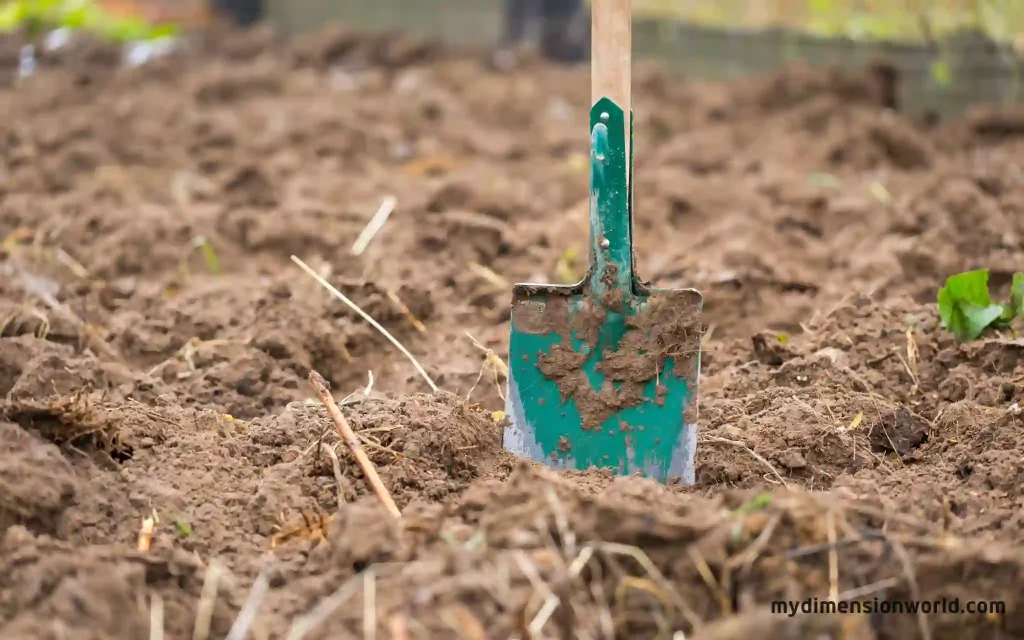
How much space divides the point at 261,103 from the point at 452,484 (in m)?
3.61

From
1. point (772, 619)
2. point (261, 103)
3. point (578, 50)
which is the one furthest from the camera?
point (578, 50)

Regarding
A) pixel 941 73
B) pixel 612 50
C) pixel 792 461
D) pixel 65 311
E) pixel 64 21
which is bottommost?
pixel 792 461

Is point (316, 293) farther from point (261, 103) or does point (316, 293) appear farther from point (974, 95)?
point (974, 95)

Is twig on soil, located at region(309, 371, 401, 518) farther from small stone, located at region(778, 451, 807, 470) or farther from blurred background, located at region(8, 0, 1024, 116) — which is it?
blurred background, located at region(8, 0, 1024, 116)

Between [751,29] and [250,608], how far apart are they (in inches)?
179

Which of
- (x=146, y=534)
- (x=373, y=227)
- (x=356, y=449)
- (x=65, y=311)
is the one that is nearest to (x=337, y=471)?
(x=356, y=449)

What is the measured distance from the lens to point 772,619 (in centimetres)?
129

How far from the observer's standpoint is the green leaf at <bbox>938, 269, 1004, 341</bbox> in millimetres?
2238

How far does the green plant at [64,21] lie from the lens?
638 centimetres

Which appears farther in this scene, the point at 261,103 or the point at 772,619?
the point at 261,103

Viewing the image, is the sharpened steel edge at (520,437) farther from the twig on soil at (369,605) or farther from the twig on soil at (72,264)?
the twig on soil at (72,264)

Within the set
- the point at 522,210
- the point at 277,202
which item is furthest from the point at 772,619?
the point at 277,202

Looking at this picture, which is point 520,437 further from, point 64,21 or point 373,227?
point 64,21

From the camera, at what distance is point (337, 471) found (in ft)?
5.95
